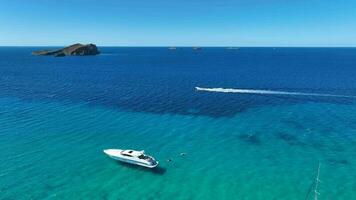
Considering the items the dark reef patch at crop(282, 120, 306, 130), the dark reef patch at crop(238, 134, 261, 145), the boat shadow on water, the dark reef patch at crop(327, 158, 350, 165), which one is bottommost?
the boat shadow on water

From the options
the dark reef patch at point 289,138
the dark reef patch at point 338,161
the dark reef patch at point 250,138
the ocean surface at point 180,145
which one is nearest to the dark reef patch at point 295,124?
the ocean surface at point 180,145

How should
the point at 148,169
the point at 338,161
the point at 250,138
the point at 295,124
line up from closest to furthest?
the point at 148,169, the point at 338,161, the point at 250,138, the point at 295,124

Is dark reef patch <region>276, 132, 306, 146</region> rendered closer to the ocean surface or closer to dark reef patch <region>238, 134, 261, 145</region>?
the ocean surface

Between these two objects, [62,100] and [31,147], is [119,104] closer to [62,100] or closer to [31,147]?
[62,100]

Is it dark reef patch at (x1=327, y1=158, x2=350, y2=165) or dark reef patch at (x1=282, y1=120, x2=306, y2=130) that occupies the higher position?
dark reef patch at (x1=282, y1=120, x2=306, y2=130)

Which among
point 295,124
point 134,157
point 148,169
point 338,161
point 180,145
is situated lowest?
point 148,169

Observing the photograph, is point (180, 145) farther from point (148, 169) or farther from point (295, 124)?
point (295, 124)

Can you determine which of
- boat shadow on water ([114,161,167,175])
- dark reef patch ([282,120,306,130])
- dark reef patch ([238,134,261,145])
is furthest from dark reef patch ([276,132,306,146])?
boat shadow on water ([114,161,167,175])

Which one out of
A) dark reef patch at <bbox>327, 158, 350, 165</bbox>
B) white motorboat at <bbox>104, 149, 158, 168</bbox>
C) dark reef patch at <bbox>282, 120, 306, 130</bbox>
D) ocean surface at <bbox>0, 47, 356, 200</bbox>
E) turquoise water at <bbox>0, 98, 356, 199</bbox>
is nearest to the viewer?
turquoise water at <bbox>0, 98, 356, 199</bbox>

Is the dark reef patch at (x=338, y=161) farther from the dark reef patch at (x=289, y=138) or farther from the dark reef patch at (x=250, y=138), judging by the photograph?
the dark reef patch at (x=250, y=138)

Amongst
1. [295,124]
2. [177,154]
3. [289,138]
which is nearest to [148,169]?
[177,154]
